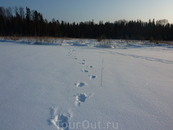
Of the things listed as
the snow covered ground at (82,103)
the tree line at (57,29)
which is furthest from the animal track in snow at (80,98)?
the tree line at (57,29)

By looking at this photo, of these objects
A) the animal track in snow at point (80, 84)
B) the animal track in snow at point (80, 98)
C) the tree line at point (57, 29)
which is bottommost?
the animal track in snow at point (80, 98)

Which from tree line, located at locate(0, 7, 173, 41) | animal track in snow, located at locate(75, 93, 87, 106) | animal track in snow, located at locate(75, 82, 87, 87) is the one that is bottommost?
animal track in snow, located at locate(75, 93, 87, 106)

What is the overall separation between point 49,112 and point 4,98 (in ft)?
2.20

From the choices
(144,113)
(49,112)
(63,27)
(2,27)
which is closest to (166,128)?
(144,113)

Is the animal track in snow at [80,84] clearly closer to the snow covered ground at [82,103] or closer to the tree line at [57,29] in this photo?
the snow covered ground at [82,103]

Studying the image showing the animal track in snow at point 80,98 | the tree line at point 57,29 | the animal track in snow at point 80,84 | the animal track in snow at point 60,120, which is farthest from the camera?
the tree line at point 57,29

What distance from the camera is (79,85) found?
5.82ft

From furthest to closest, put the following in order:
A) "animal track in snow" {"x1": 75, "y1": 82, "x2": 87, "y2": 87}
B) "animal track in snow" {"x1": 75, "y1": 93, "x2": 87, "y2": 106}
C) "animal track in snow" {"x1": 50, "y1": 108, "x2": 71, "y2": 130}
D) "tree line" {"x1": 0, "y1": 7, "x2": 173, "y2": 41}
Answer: "tree line" {"x1": 0, "y1": 7, "x2": 173, "y2": 41}, "animal track in snow" {"x1": 75, "y1": 82, "x2": 87, "y2": 87}, "animal track in snow" {"x1": 75, "y1": 93, "x2": 87, "y2": 106}, "animal track in snow" {"x1": 50, "y1": 108, "x2": 71, "y2": 130}

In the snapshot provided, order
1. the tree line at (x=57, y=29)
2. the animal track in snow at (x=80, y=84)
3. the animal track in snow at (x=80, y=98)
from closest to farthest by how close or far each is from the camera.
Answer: the animal track in snow at (x=80, y=98) → the animal track in snow at (x=80, y=84) → the tree line at (x=57, y=29)

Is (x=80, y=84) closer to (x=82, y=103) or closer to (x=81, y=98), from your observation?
(x=81, y=98)

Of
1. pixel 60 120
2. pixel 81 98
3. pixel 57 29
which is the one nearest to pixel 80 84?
pixel 81 98

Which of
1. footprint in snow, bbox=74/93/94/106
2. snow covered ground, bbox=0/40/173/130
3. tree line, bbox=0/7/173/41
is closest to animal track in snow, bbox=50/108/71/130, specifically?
snow covered ground, bbox=0/40/173/130

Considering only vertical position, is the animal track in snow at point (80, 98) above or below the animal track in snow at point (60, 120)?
above

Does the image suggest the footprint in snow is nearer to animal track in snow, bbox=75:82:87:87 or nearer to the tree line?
animal track in snow, bbox=75:82:87:87
